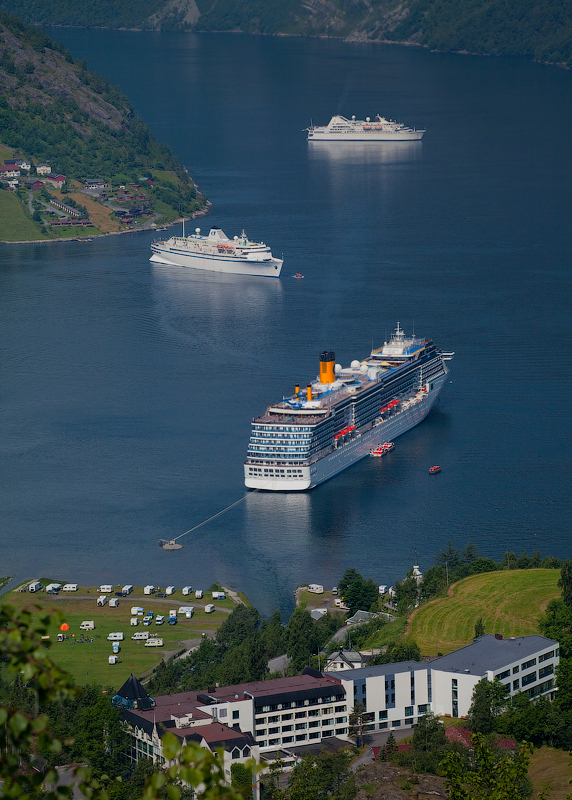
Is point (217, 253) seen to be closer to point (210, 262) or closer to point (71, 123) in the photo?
point (210, 262)

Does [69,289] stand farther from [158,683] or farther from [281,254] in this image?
[158,683]

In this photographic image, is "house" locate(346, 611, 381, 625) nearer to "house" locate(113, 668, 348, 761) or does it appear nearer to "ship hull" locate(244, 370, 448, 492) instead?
"house" locate(113, 668, 348, 761)

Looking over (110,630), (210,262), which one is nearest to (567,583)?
(110,630)

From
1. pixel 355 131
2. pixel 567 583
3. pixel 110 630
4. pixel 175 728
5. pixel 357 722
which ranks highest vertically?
pixel 355 131

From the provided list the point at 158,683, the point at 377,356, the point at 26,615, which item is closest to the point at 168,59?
the point at 377,356

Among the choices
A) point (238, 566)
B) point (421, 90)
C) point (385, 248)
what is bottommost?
point (238, 566)

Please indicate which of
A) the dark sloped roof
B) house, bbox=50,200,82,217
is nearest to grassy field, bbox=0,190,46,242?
house, bbox=50,200,82,217
